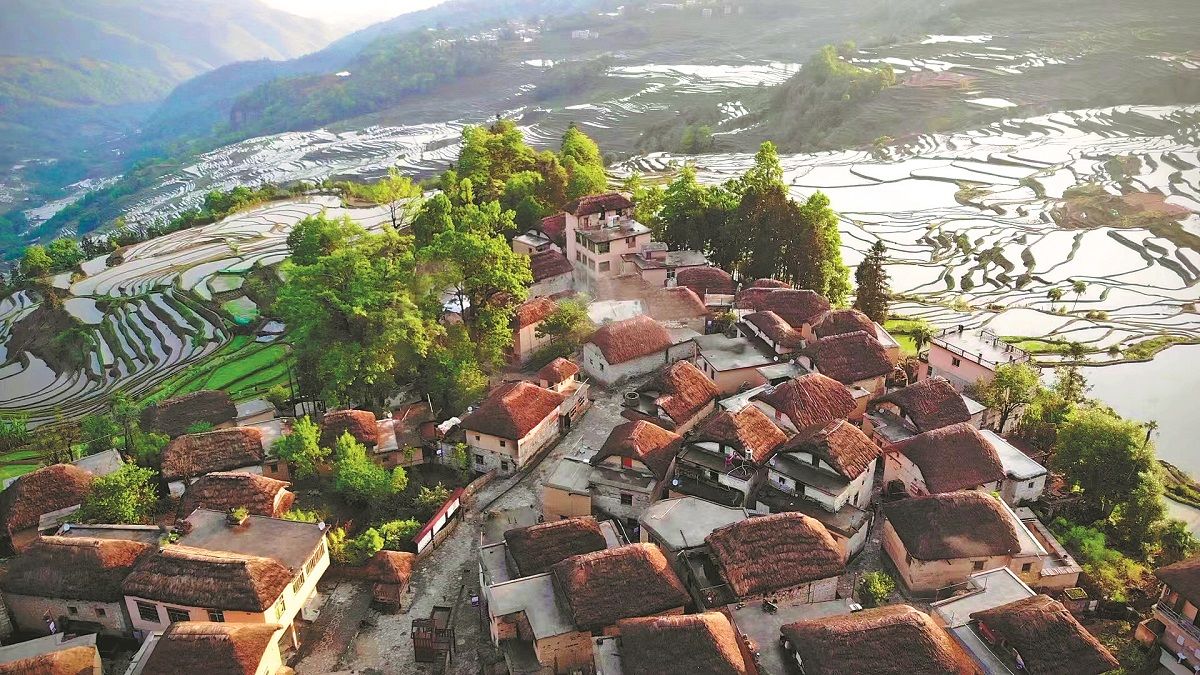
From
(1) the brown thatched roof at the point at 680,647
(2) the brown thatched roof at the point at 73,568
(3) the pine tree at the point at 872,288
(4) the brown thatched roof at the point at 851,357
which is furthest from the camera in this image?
(3) the pine tree at the point at 872,288

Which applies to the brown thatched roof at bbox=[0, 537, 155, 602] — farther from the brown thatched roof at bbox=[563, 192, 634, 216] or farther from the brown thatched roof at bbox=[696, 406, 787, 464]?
the brown thatched roof at bbox=[563, 192, 634, 216]

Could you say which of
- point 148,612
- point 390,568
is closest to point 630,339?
point 390,568

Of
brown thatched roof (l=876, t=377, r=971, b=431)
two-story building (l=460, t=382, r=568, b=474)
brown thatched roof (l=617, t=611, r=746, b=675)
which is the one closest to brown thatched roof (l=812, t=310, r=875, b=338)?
brown thatched roof (l=876, t=377, r=971, b=431)

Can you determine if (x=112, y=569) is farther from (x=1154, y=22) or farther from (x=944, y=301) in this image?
(x=1154, y=22)

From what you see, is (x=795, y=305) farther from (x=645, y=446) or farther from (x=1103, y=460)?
(x=1103, y=460)

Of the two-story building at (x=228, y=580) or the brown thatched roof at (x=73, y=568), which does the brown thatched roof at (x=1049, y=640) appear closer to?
the two-story building at (x=228, y=580)

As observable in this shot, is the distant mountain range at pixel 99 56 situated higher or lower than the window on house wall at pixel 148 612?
higher

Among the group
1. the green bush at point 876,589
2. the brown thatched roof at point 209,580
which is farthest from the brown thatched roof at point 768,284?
Answer: the brown thatched roof at point 209,580
